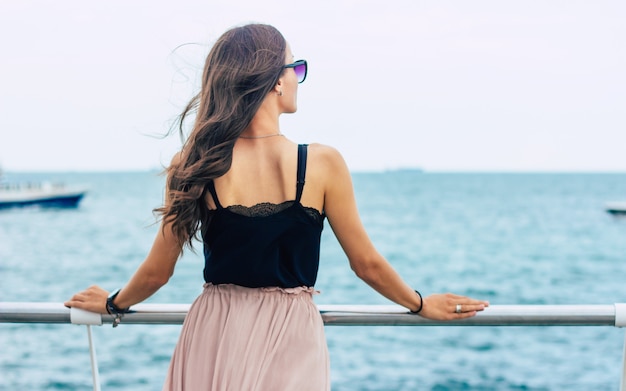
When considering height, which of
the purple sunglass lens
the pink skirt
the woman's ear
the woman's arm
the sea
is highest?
the purple sunglass lens

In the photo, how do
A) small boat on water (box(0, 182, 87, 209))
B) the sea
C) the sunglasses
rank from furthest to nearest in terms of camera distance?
small boat on water (box(0, 182, 87, 209)) → the sea → the sunglasses

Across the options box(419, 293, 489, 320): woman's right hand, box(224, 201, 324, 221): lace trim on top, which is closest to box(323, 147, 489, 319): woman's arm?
box(419, 293, 489, 320): woman's right hand

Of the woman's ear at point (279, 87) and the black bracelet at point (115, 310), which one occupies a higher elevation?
the woman's ear at point (279, 87)

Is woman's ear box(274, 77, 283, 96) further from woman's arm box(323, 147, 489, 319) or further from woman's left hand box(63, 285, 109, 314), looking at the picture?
woman's left hand box(63, 285, 109, 314)

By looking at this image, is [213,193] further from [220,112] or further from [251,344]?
[251,344]

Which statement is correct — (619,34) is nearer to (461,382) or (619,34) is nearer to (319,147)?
(461,382)

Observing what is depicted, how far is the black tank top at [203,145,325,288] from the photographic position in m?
1.73

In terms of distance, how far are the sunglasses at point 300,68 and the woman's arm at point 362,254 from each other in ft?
0.76

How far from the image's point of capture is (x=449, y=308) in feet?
6.58

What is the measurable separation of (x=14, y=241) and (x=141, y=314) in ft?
132

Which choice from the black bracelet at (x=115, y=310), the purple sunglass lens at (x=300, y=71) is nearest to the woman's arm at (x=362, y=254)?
the purple sunglass lens at (x=300, y=71)

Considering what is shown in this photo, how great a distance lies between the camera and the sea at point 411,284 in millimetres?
13539

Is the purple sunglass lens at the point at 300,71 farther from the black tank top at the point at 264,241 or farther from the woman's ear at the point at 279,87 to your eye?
the black tank top at the point at 264,241

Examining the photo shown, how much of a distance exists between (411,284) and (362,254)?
24164 millimetres
